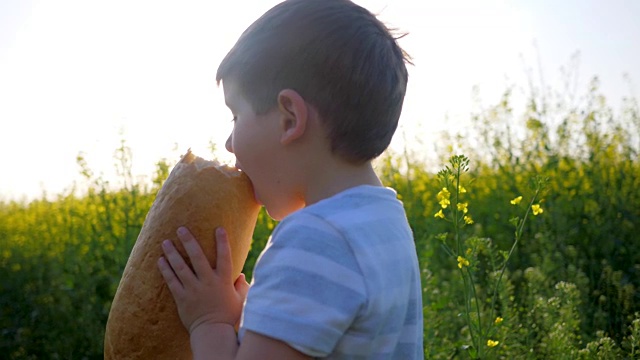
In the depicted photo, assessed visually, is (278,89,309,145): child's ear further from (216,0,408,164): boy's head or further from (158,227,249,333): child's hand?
(158,227,249,333): child's hand

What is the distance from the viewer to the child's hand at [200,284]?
1978mm

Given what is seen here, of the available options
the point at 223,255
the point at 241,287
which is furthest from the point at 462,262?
the point at 223,255

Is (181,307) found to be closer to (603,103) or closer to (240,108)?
(240,108)

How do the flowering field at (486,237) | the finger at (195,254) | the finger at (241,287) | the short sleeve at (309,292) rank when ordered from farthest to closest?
the flowering field at (486,237)
the finger at (241,287)
the finger at (195,254)
the short sleeve at (309,292)

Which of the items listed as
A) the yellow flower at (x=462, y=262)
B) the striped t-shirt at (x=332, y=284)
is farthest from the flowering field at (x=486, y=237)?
the striped t-shirt at (x=332, y=284)

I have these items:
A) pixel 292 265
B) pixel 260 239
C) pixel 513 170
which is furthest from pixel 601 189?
pixel 292 265

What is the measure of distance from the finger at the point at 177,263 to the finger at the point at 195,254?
2 centimetres

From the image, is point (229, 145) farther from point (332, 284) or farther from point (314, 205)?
point (332, 284)

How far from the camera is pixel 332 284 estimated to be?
175cm

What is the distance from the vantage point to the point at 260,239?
5738 millimetres

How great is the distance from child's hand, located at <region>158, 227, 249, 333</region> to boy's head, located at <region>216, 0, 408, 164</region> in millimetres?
343

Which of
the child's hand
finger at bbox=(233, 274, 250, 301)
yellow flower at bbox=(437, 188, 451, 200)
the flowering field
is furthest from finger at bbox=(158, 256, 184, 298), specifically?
the flowering field

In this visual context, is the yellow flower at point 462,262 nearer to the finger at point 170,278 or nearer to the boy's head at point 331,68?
the boy's head at point 331,68

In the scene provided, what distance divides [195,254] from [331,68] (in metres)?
0.51
